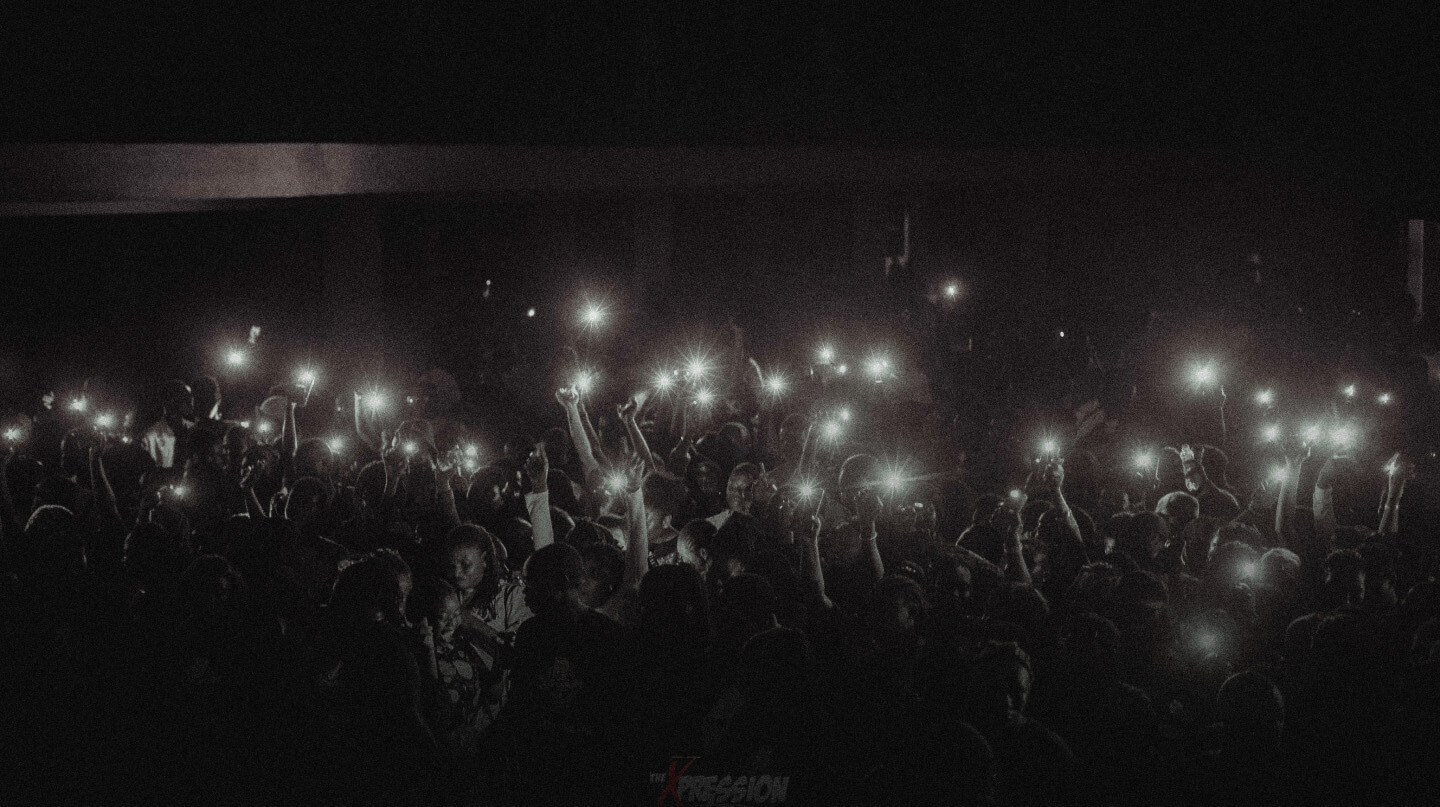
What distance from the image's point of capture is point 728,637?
383cm

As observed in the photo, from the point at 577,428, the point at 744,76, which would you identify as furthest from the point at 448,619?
the point at 744,76

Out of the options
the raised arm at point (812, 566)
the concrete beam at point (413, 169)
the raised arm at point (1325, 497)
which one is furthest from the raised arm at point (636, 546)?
the concrete beam at point (413, 169)

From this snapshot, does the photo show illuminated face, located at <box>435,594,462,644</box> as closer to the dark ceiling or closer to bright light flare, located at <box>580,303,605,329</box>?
the dark ceiling

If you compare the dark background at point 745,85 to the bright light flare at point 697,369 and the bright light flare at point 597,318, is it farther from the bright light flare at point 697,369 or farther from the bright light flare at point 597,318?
the bright light flare at point 697,369

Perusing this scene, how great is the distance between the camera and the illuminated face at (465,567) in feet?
13.7

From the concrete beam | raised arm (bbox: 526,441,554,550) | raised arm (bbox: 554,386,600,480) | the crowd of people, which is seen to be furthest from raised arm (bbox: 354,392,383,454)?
raised arm (bbox: 526,441,554,550)

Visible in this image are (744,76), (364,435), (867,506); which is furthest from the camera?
(744,76)

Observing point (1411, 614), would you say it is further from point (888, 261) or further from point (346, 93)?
point (888, 261)

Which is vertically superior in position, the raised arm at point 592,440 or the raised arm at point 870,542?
the raised arm at point 592,440

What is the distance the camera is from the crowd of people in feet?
11.1

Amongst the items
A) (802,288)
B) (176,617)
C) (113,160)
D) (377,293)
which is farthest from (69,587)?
(802,288)

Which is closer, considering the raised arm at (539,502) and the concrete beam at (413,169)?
the raised arm at (539,502)

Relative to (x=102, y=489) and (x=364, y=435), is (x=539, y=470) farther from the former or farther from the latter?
(x=102, y=489)

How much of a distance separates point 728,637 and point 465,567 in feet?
3.84
